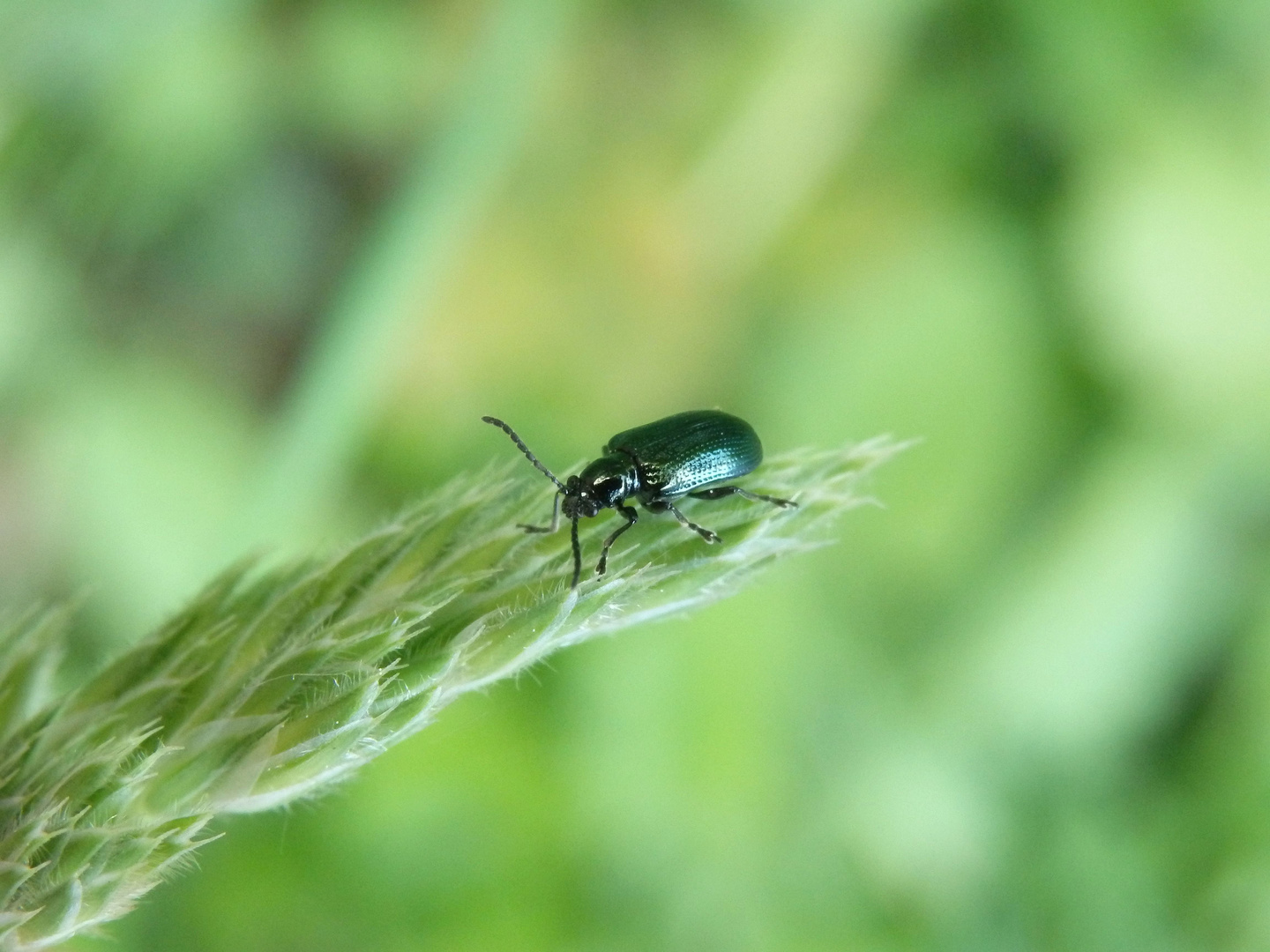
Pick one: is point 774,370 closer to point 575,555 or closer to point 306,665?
point 575,555

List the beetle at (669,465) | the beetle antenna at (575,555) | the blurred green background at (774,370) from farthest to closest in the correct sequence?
1. the blurred green background at (774,370)
2. the beetle at (669,465)
3. the beetle antenna at (575,555)

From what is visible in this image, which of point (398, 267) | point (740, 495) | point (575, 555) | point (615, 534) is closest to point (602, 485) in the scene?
point (740, 495)

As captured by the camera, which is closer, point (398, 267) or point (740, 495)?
point (740, 495)

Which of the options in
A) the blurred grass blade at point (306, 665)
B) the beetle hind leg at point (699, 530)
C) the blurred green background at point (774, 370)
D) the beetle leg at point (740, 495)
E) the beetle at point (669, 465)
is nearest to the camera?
the blurred grass blade at point (306, 665)

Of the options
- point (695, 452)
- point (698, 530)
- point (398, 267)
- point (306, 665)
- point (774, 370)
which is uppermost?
point (398, 267)

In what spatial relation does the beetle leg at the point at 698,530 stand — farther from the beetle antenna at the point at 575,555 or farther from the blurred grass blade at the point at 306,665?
the beetle antenna at the point at 575,555

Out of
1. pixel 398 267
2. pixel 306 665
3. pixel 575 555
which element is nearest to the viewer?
pixel 306 665

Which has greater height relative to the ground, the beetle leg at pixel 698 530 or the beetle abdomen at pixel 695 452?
the beetle leg at pixel 698 530

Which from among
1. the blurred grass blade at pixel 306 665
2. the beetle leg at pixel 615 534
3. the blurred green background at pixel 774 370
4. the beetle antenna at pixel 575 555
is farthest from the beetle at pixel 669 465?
the blurred green background at pixel 774 370
